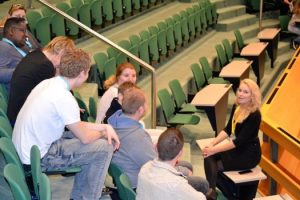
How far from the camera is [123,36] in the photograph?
751 cm

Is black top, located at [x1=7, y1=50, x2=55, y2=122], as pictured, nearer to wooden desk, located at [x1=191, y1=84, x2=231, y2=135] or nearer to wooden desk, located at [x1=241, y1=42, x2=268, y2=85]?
wooden desk, located at [x1=191, y1=84, x2=231, y2=135]

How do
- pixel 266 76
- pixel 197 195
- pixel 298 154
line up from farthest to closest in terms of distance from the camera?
pixel 266 76
pixel 298 154
pixel 197 195

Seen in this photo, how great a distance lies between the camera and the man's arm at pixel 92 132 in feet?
9.90

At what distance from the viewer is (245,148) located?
439 cm

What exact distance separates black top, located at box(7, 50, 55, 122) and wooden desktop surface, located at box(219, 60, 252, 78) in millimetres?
3295

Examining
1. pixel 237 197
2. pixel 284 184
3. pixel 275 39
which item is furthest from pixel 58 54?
pixel 275 39

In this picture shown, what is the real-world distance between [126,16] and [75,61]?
542 centimetres

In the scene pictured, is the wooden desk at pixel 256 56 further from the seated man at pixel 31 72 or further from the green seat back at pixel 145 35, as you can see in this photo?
the seated man at pixel 31 72

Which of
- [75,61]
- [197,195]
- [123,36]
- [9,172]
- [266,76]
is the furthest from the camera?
[266,76]

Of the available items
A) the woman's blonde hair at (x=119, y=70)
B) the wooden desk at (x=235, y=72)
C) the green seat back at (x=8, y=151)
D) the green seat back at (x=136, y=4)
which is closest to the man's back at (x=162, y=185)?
the green seat back at (x=8, y=151)

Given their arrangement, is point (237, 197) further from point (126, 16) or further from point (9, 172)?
point (126, 16)

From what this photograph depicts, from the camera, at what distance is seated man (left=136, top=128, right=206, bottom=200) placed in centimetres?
278

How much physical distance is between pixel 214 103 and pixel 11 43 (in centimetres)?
212

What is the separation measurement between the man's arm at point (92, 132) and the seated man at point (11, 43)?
3.81 ft
